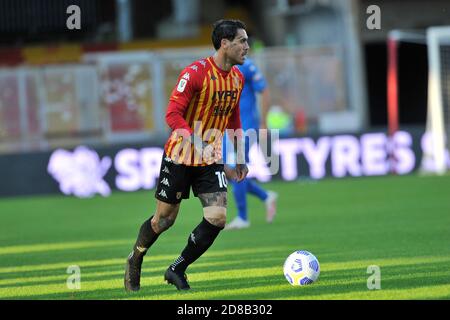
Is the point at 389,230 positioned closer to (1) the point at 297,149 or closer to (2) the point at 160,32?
(1) the point at 297,149

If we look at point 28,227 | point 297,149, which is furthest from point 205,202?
point 297,149

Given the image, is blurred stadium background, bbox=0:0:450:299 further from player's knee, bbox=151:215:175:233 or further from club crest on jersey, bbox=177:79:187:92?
club crest on jersey, bbox=177:79:187:92

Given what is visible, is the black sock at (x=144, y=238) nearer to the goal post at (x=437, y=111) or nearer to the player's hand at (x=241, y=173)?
the player's hand at (x=241, y=173)

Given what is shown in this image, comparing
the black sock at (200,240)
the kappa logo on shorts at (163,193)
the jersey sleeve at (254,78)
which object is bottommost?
the black sock at (200,240)

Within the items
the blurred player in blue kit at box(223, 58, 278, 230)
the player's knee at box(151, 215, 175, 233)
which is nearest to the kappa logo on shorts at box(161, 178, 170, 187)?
the player's knee at box(151, 215, 175, 233)

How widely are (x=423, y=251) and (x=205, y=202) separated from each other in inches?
120

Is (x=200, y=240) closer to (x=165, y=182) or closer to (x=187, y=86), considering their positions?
(x=165, y=182)

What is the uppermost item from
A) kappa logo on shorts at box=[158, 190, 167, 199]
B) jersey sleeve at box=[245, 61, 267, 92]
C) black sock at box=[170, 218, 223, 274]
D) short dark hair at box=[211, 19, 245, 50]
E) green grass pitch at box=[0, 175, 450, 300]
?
short dark hair at box=[211, 19, 245, 50]

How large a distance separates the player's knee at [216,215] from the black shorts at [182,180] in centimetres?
15

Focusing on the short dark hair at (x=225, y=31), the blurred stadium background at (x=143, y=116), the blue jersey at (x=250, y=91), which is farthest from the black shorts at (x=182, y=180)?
the blurred stadium background at (x=143, y=116)

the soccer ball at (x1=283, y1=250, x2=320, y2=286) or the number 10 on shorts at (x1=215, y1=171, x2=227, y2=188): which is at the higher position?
the number 10 on shorts at (x1=215, y1=171, x2=227, y2=188)

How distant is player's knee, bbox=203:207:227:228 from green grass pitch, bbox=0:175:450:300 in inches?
20.9

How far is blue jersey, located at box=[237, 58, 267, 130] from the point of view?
518 inches

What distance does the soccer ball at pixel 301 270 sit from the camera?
27.9ft
